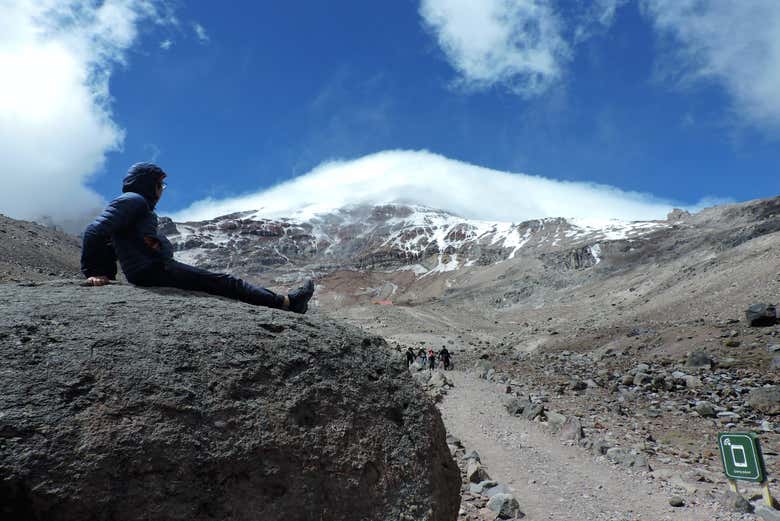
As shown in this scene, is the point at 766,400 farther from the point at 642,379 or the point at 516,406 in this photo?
the point at 516,406

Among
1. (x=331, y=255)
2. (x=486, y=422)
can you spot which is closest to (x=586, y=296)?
(x=486, y=422)

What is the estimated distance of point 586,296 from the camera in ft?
198

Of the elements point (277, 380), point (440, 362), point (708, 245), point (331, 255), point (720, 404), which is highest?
point (331, 255)

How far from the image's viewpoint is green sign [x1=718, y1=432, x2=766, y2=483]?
28.5ft

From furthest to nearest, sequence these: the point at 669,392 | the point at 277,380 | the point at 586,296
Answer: the point at 586,296, the point at 669,392, the point at 277,380

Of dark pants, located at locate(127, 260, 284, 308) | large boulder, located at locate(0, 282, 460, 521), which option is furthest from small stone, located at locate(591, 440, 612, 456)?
dark pants, located at locate(127, 260, 284, 308)

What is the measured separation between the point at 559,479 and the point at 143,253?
9494mm

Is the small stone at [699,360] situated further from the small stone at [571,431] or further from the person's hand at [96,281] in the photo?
the person's hand at [96,281]

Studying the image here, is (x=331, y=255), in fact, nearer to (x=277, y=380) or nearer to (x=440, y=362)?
(x=440, y=362)

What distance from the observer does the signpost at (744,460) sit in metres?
8.68

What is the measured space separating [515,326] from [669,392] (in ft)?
125

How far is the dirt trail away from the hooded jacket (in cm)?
737

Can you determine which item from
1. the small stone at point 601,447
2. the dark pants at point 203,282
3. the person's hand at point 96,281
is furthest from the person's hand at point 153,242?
the small stone at point 601,447

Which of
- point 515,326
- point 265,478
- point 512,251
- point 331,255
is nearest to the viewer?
point 265,478
